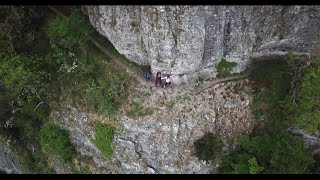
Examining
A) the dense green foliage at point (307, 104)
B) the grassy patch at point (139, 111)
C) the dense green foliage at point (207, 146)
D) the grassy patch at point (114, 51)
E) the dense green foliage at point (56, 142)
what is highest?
the grassy patch at point (114, 51)

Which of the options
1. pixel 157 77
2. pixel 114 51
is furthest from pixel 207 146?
pixel 114 51

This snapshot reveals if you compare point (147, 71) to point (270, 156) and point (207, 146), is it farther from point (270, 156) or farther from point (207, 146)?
point (270, 156)

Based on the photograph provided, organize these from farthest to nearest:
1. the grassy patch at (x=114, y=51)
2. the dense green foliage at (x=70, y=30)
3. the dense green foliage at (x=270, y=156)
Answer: the grassy patch at (x=114, y=51), the dense green foliage at (x=70, y=30), the dense green foliage at (x=270, y=156)

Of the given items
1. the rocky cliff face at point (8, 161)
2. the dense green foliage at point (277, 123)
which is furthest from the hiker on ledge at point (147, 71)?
the rocky cliff face at point (8, 161)

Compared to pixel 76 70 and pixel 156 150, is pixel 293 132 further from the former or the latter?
pixel 76 70

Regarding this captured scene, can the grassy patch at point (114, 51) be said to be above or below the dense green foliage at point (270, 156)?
above

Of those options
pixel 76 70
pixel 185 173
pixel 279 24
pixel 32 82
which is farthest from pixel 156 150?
pixel 279 24

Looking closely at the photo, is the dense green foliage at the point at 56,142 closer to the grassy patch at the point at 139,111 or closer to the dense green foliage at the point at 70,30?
the grassy patch at the point at 139,111
